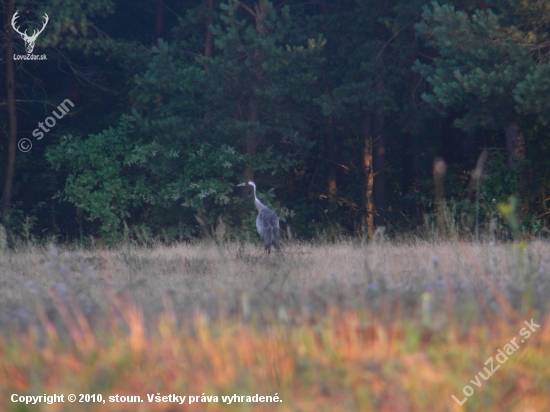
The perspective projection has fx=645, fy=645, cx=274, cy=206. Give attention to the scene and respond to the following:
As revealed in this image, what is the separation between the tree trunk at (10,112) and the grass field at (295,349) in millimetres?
14154

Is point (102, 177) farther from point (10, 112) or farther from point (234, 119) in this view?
point (234, 119)

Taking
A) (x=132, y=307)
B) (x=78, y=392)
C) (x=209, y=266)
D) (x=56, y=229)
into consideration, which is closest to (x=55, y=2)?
(x=56, y=229)

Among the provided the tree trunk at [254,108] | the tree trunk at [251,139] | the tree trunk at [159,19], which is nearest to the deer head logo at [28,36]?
the tree trunk at [159,19]

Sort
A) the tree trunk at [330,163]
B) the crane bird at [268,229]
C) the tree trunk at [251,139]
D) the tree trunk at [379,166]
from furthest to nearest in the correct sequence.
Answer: the tree trunk at [330,163]
the tree trunk at [379,166]
the tree trunk at [251,139]
the crane bird at [268,229]

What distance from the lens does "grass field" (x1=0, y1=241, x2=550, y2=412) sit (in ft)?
12.5

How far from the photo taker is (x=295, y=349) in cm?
415

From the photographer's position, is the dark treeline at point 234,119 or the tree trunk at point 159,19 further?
the tree trunk at point 159,19

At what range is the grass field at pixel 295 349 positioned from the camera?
3803 mm

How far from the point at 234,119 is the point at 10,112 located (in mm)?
6333

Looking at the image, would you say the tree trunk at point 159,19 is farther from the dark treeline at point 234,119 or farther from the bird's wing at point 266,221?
the bird's wing at point 266,221

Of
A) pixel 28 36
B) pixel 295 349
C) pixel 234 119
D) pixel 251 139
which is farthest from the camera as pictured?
pixel 251 139

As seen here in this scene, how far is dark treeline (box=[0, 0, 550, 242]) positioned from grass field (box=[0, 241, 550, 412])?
34.9ft

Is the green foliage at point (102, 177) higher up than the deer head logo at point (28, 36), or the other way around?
the deer head logo at point (28, 36)

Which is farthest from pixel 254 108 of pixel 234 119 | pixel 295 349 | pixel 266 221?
pixel 295 349
